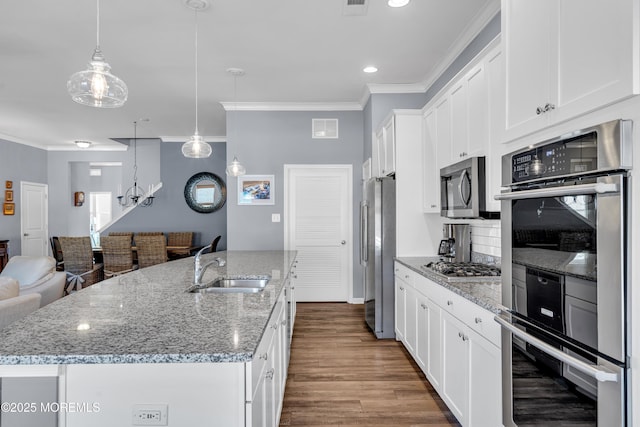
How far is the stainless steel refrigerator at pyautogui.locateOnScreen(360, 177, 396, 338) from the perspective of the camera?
3.71 metres

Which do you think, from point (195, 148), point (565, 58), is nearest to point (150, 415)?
point (565, 58)

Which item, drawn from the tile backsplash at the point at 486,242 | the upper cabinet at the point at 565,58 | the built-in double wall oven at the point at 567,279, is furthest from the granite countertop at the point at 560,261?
the tile backsplash at the point at 486,242

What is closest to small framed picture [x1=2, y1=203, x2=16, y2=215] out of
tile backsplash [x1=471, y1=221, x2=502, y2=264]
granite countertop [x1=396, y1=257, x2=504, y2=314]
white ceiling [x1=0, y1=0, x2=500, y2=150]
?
white ceiling [x1=0, y1=0, x2=500, y2=150]

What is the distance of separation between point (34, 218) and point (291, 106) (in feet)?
21.2

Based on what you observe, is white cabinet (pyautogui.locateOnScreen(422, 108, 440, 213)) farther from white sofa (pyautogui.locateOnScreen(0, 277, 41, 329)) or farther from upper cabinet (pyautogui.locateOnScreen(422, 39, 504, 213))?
white sofa (pyautogui.locateOnScreen(0, 277, 41, 329))

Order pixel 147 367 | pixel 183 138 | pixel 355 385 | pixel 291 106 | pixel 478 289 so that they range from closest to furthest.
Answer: pixel 147 367, pixel 478 289, pixel 355 385, pixel 291 106, pixel 183 138

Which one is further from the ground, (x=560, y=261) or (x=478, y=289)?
(x=560, y=261)

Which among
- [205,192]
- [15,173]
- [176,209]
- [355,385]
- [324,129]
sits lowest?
[355,385]

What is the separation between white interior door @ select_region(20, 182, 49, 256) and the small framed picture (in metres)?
0.25

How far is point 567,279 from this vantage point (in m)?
1.24

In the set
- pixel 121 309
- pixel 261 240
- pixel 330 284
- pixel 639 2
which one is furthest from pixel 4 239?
pixel 639 2

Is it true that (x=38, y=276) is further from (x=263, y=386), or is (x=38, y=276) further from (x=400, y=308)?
(x=400, y=308)

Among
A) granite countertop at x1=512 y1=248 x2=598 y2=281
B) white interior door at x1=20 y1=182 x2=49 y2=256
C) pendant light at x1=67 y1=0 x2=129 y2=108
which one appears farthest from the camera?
white interior door at x1=20 y1=182 x2=49 y2=256

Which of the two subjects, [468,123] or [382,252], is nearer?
[468,123]
